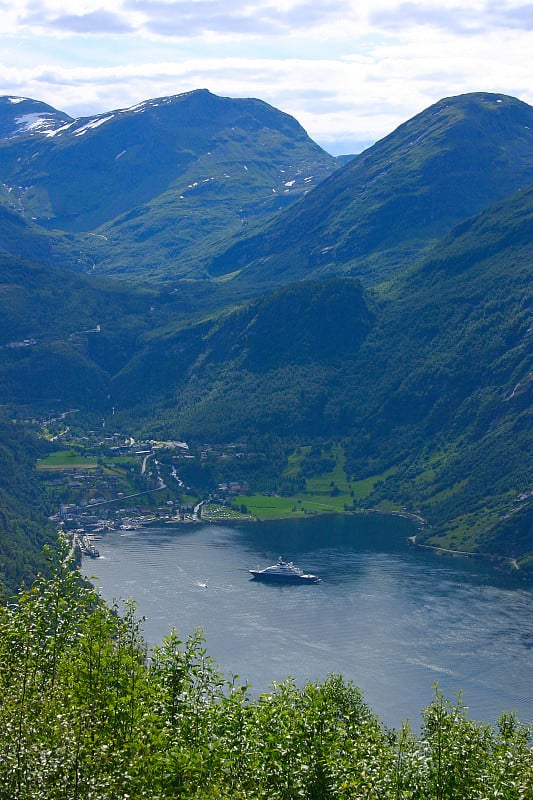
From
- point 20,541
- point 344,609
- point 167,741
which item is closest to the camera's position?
point 167,741

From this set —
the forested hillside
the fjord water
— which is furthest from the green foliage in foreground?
the forested hillside

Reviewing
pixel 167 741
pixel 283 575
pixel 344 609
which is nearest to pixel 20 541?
pixel 283 575

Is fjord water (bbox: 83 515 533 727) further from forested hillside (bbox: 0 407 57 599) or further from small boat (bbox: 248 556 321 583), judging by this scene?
forested hillside (bbox: 0 407 57 599)

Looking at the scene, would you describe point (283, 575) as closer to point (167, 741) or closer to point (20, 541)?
point (20, 541)

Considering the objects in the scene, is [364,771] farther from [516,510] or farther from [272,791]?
[516,510]

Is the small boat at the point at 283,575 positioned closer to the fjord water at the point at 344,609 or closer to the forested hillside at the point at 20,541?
the fjord water at the point at 344,609
